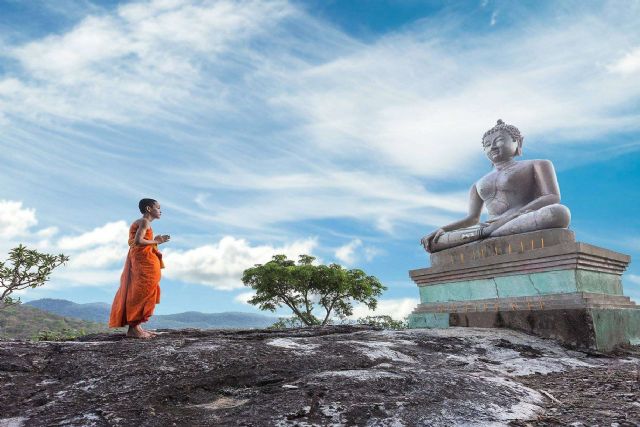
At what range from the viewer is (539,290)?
275 inches

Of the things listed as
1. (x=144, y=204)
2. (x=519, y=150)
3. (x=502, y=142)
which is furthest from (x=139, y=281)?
(x=519, y=150)

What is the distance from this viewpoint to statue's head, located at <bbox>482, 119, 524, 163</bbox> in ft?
29.7

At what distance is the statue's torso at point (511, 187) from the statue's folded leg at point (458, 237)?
900mm

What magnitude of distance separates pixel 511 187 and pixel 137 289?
21.2ft

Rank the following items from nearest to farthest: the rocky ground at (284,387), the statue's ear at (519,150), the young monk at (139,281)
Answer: the rocky ground at (284,387), the young monk at (139,281), the statue's ear at (519,150)

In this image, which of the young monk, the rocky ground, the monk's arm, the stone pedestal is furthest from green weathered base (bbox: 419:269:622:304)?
the young monk

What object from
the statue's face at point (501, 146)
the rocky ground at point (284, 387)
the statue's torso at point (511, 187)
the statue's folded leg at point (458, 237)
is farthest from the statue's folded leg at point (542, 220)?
the rocky ground at point (284, 387)

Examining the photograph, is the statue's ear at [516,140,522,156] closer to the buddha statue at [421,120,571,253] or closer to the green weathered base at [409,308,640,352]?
the buddha statue at [421,120,571,253]

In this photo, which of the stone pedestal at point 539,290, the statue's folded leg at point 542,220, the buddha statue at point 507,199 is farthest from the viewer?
the buddha statue at point 507,199

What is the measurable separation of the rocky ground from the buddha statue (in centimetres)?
287

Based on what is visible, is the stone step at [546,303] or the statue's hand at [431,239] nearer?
the stone step at [546,303]

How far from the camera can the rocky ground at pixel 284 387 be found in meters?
2.81

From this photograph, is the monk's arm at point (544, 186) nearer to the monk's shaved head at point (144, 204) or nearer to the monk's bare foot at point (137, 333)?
the monk's shaved head at point (144, 204)

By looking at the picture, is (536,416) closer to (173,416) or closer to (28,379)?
(173,416)
